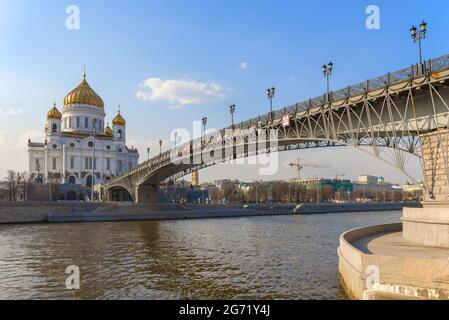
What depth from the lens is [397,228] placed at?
21188 mm

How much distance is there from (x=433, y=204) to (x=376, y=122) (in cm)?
713

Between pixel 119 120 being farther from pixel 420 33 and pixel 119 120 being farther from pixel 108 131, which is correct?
pixel 420 33

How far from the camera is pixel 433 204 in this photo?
17.4 meters

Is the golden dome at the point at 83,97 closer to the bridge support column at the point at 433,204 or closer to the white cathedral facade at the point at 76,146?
the white cathedral facade at the point at 76,146

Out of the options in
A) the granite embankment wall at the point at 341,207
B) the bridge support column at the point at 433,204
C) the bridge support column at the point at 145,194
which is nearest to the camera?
the bridge support column at the point at 433,204

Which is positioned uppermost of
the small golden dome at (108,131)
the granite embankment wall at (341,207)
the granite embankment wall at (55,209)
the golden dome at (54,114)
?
the golden dome at (54,114)

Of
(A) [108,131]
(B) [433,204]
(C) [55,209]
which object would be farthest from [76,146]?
(B) [433,204]

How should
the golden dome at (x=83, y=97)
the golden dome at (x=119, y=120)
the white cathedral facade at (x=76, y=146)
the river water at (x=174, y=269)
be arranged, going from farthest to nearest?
the golden dome at (x=119, y=120)
the golden dome at (x=83, y=97)
the white cathedral facade at (x=76, y=146)
the river water at (x=174, y=269)

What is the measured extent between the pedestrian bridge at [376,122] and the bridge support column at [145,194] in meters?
24.4

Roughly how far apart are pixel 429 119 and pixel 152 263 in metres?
14.6

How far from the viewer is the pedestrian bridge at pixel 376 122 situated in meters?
18.1

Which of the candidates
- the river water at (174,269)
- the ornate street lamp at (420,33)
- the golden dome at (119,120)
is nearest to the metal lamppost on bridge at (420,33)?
the ornate street lamp at (420,33)
